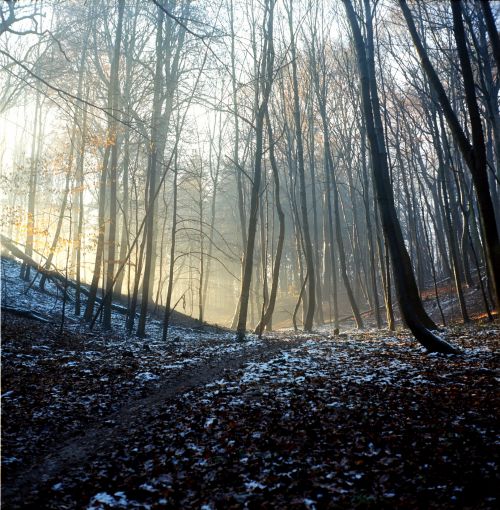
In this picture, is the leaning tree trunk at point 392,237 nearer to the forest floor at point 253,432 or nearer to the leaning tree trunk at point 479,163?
the forest floor at point 253,432

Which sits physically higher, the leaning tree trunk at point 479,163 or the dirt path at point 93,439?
the leaning tree trunk at point 479,163

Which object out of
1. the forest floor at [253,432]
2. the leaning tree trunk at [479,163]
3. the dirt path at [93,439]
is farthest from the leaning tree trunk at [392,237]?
the dirt path at [93,439]

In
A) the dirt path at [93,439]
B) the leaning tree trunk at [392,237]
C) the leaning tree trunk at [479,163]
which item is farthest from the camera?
the leaning tree trunk at [392,237]

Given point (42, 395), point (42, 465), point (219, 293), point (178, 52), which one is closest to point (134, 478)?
point (42, 465)

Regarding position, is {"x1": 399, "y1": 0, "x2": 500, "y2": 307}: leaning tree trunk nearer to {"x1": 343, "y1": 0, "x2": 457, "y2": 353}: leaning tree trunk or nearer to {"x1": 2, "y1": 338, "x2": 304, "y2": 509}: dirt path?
{"x1": 343, "y1": 0, "x2": 457, "y2": 353}: leaning tree trunk

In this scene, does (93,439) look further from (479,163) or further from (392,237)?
(479,163)

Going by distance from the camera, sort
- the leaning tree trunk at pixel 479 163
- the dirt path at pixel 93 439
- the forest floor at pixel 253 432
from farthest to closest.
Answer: the leaning tree trunk at pixel 479 163, the dirt path at pixel 93 439, the forest floor at pixel 253 432

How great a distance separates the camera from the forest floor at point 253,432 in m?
3.79

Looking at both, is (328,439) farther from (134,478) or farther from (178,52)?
(178,52)

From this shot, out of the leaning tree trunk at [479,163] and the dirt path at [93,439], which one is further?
the leaning tree trunk at [479,163]

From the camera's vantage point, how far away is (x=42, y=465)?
452cm

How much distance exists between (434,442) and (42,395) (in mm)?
5678

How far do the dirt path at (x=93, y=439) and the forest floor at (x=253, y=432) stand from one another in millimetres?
22

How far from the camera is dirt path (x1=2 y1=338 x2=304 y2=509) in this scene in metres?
4.02
